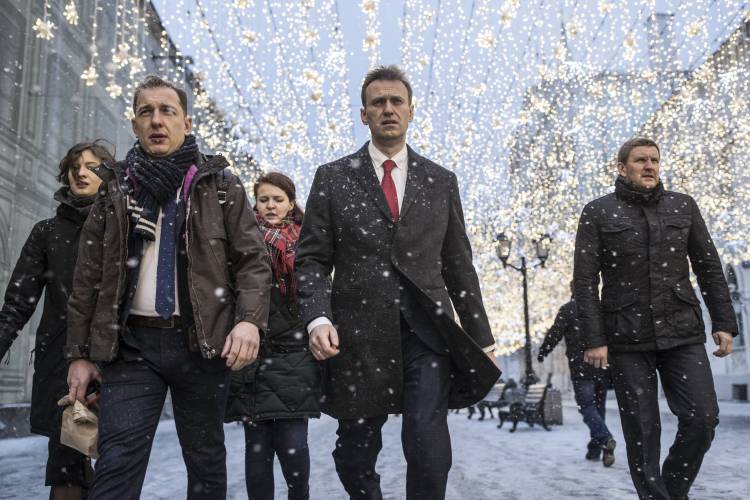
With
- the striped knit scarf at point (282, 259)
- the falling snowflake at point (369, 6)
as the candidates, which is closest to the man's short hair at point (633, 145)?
the striped knit scarf at point (282, 259)

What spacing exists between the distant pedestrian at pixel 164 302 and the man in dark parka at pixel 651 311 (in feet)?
7.67

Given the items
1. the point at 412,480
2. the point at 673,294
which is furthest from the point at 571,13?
the point at 412,480

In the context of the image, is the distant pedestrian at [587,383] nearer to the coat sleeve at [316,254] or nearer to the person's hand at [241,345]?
the coat sleeve at [316,254]

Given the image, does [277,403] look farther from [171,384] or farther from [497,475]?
[497,475]

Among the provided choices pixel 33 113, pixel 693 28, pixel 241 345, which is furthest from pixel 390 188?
pixel 33 113

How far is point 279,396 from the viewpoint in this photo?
14.7 feet

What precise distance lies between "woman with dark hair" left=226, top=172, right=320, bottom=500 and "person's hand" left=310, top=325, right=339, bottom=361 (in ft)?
4.37

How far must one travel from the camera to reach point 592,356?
4477 mm

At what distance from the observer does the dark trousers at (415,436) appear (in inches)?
120

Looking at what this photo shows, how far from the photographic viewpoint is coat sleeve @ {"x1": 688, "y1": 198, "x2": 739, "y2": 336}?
4652 mm

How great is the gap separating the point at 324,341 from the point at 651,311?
2219 mm

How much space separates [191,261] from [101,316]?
39 centimetres

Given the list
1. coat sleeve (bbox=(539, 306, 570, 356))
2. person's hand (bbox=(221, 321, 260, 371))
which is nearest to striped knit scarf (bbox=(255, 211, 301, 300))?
person's hand (bbox=(221, 321, 260, 371))

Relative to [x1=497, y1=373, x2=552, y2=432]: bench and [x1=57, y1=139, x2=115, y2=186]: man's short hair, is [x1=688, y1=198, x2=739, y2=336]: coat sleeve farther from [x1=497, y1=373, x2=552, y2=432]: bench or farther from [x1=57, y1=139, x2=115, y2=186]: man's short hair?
[x1=497, y1=373, x2=552, y2=432]: bench
